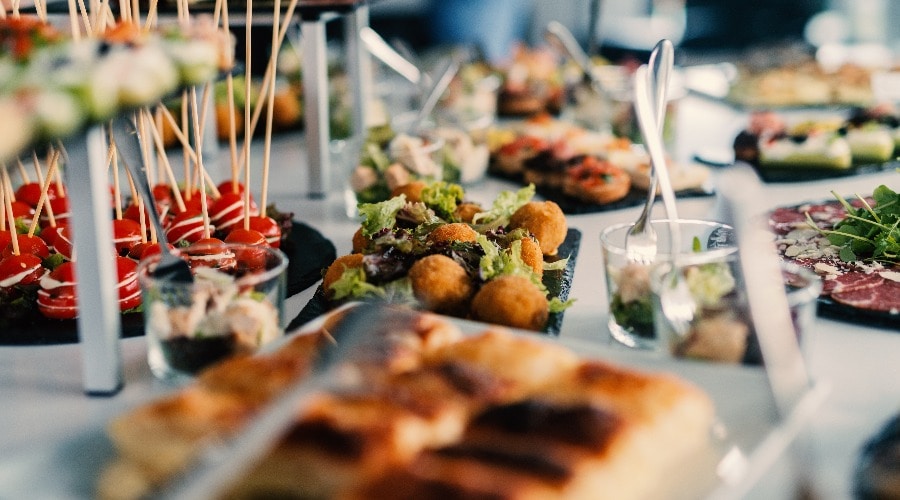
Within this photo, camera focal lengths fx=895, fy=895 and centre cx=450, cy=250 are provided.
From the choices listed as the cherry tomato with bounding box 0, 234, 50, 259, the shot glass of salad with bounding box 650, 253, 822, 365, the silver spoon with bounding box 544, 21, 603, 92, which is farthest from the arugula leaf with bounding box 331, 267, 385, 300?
the silver spoon with bounding box 544, 21, 603, 92

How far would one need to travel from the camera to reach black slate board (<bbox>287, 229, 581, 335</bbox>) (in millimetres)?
1581

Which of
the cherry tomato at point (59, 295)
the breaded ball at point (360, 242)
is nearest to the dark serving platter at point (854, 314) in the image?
the breaded ball at point (360, 242)

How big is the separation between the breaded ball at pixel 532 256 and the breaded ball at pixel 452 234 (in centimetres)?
10

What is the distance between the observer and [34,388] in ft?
4.55

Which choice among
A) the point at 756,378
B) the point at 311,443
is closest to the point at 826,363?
the point at 756,378

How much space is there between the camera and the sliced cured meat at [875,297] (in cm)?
159

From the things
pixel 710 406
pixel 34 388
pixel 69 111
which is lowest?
pixel 34 388

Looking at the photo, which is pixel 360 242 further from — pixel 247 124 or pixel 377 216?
pixel 247 124

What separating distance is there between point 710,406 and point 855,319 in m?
0.62

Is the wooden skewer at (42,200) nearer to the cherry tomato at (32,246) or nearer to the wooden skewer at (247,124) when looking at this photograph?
the cherry tomato at (32,246)

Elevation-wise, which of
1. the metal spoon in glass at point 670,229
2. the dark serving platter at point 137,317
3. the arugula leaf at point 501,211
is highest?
the metal spoon in glass at point 670,229

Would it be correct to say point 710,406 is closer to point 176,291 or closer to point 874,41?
point 176,291

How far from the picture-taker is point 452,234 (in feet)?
5.72

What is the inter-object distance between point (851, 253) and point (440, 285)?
0.89 meters
